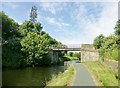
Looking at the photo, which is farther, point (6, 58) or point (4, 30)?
point (4, 30)

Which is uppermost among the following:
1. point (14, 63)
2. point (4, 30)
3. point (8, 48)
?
point (4, 30)

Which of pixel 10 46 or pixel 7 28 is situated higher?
pixel 7 28

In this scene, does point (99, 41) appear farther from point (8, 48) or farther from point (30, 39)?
point (8, 48)

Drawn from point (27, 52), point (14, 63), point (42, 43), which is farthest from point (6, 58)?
point (42, 43)

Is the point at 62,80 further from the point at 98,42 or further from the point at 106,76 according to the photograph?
the point at 98,42

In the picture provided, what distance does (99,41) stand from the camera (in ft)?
189

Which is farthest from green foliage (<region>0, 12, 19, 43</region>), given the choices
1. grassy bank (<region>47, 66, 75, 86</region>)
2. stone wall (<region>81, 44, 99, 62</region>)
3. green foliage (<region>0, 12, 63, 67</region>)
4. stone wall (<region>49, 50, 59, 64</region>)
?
grassy bank (<region>47, 66, 75, 86</region>)

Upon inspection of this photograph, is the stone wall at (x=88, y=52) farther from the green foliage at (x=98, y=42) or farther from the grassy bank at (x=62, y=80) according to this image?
the grassy bank at (x=62, y=80)

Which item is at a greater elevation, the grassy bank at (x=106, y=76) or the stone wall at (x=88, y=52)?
the stone wall at (x=88, y=52)

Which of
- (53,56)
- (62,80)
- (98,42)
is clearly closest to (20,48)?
(53,56)

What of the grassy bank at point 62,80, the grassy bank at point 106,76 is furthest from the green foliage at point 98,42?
the grassy bank at point 62,80

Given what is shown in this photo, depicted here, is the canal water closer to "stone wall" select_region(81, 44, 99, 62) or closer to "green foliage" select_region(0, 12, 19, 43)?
"stone wall" select_region(81, 44, 99, 62)

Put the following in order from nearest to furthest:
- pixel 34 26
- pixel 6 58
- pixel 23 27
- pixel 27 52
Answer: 1. pixel 6 58
2. pixel 27 52
3. pixel 23 27
4. pixel 34 26

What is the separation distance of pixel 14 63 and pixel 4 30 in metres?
9.19
